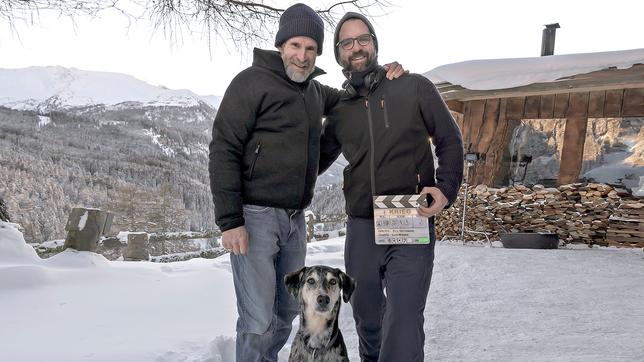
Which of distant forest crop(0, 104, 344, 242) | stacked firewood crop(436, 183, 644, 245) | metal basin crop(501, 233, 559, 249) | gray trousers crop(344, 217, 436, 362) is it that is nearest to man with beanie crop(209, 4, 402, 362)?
gray trousers crop(344, 217, 436, 362)

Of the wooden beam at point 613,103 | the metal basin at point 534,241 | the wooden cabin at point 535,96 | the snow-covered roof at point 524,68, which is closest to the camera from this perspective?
the snow-covered roof at point 524,68

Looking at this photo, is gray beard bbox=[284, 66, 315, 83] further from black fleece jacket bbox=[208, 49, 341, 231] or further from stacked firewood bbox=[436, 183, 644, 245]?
stacked firewood bbox=[436, 183, 644, 245]

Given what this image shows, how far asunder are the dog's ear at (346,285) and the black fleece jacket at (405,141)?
428mm

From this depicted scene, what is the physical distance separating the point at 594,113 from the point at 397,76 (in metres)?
9.49

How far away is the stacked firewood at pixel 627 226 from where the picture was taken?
362 inches

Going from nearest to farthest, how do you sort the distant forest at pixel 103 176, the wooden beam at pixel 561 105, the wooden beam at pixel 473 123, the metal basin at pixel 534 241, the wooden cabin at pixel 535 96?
1. the wooden cabin at pixel 535 96
2. the metal basin at pixel 534 241
3. the wooden beam at pixel 561 105
4. the wooden beam at pixel 473 123
5. the distant forest at pixel 103 176

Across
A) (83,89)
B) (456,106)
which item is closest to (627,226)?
(456,106)

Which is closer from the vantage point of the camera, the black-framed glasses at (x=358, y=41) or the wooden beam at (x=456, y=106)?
the black-framed glasses at (x=358, y=41)

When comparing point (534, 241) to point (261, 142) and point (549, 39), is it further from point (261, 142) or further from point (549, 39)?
point (261, 142)

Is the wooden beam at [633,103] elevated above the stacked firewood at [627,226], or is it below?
above

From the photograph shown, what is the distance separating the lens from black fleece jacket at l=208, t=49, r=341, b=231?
2.44 m

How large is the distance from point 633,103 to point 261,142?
403 inches

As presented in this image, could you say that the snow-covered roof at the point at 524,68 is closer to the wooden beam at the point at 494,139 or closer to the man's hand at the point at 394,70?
the wooden beam at the point at 494,139

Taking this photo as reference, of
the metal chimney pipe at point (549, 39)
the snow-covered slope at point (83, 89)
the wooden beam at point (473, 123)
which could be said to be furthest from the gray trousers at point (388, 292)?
the snow-covered slope at point (83, 89)
